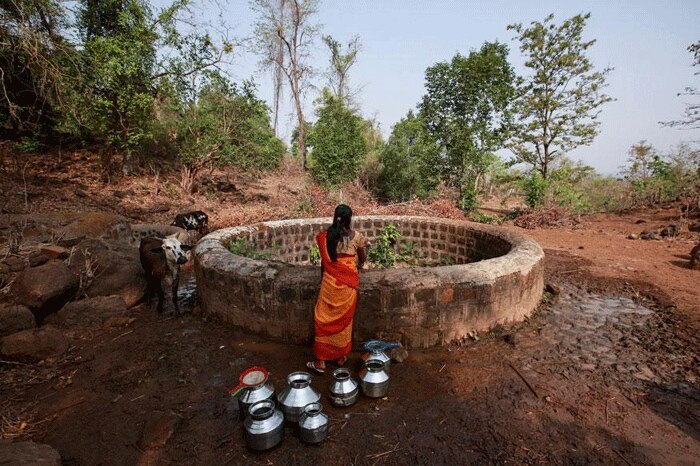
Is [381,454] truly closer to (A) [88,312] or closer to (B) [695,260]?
(A) [88,312]

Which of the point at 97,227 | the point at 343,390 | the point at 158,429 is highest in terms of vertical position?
the point at 97,227

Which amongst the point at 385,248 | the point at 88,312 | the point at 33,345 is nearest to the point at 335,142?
the point at 385,248

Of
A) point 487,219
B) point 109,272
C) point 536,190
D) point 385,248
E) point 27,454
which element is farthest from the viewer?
point 536,190

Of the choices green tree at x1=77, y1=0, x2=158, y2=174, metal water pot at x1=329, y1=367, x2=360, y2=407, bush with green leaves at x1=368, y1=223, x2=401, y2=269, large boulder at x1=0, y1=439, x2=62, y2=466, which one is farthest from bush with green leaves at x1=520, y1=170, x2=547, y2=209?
large boulder at x1=0, y1=439, x2=62, y2=466

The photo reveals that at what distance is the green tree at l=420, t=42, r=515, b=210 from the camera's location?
42.7ft

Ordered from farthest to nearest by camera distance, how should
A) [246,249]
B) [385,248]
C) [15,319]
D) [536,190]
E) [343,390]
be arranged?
[536,190], [385,248], [246,249], [15,319], [343,390]

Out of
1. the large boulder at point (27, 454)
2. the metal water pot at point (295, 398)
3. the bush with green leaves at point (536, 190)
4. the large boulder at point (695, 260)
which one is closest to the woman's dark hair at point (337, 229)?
the metal water pot at point (295, 398)

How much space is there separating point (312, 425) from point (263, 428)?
0.34 meters

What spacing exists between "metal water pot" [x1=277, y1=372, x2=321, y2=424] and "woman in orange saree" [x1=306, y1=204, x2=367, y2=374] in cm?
64

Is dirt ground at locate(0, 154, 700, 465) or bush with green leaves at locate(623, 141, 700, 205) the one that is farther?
bush with green leaves at locate(623, 141, 700, 205)

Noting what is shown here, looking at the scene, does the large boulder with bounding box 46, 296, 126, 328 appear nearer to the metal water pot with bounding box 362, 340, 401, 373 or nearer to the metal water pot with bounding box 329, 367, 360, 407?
the metal water pot with bounding box 329, 367, 360, 407

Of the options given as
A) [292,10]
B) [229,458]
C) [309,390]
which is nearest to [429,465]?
[309,390]

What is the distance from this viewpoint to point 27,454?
6.60 feet

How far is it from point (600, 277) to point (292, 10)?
62.2 ft
